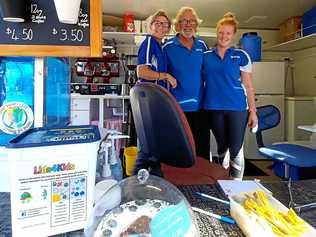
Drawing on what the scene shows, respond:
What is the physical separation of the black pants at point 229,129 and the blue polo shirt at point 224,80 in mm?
43

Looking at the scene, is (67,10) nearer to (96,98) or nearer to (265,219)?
(265,219)

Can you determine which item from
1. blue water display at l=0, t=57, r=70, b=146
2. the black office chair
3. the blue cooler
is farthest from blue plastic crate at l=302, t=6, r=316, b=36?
blue water display at l=0, t=57, r=70, b=146

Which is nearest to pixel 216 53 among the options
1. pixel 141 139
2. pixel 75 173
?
pixel 141 139

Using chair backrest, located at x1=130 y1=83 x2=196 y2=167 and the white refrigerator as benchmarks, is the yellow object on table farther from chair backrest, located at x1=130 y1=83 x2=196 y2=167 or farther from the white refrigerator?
the white refrigerator

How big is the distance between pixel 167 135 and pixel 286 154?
5.47 ft

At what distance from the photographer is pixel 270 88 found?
4.51 meters

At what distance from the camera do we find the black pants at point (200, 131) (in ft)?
6.70

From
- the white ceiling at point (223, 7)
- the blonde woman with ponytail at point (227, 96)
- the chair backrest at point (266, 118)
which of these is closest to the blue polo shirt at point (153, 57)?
the blonde woman with ponytail at point (227, 96)

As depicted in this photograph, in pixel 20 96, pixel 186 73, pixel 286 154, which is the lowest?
pixel 286 154

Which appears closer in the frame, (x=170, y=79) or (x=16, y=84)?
(x=16, y=84)

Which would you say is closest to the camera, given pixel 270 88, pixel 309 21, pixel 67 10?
pixel 67 10

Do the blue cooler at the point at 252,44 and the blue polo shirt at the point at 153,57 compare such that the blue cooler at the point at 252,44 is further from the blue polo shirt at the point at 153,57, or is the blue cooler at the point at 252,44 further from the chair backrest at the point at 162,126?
the chair backrest at the point at 162,126

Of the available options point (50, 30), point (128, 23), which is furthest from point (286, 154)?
point (128, 23)

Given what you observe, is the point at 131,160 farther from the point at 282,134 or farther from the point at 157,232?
the point at 282,134
